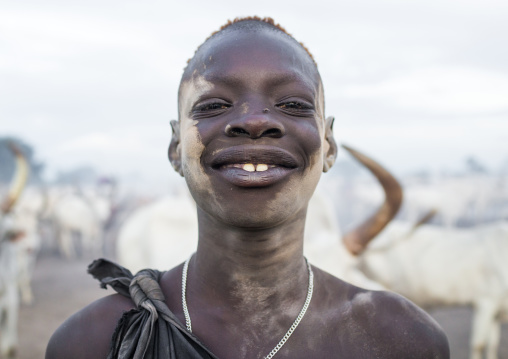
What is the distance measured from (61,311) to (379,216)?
618 cm

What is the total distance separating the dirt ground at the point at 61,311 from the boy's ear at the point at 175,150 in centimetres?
548

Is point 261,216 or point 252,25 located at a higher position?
point 252,25

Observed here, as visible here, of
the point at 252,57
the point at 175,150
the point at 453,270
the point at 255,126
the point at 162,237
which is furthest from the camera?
the point at 453,270

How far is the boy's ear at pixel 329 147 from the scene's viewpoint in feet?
4.81

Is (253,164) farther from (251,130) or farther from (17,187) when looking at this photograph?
(17,187)

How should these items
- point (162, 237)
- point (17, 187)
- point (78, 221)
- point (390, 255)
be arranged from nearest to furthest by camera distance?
point (162, 237) < point (17, 187) < point (390, 255) < point (78, 221)

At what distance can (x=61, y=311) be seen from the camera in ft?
25.8

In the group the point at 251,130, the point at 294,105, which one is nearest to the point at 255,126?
the point at 251,130

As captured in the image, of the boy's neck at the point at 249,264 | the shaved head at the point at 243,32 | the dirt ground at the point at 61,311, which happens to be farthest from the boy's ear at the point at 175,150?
the dirt ground at the point at 61,311

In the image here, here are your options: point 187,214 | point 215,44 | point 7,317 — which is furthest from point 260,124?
point 7,317

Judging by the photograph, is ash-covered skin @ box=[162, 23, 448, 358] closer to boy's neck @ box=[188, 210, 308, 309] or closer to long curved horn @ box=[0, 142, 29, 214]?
boy's neck @ box=[188, 210, 308, 309]

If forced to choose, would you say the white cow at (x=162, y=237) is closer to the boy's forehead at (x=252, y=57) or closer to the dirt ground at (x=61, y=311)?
the dirt ground at (x=61, y=311)

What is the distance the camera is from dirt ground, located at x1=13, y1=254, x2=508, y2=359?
6340mm

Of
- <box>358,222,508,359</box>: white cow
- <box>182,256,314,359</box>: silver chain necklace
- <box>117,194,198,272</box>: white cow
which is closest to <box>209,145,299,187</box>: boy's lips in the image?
<box>182,256,314,359</box>: silver chain necklace
